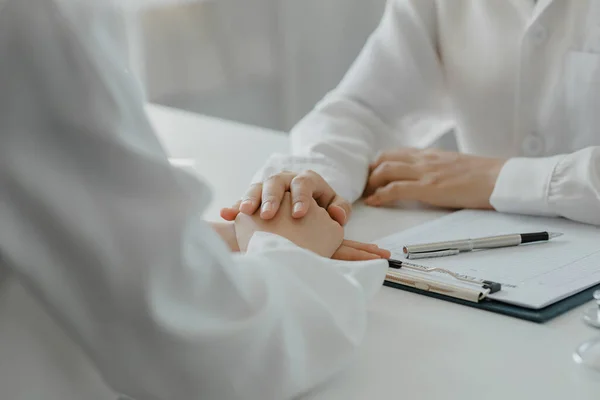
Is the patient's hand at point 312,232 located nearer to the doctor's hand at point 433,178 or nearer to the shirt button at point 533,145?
the doctor's hand at point 433,178

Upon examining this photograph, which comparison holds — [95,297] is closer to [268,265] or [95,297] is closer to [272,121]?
[268,265]

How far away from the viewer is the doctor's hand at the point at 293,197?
0.94 m

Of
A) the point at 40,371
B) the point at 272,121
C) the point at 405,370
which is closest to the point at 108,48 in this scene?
the point at 40,371

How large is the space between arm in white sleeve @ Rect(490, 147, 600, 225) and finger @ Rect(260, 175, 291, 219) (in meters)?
0.29

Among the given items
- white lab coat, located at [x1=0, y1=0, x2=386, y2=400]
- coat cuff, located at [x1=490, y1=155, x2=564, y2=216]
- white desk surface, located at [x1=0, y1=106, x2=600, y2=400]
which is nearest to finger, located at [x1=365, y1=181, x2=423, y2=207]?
coat cuff, located at [x1=490, y1=155, x2=564, y2=216]

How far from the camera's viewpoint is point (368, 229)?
108cm

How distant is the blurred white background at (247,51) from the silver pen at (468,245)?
1.50 meters

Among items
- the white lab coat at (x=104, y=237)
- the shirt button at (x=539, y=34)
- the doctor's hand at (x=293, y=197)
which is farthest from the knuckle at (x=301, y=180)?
the shirt button at (x=539, y=34)

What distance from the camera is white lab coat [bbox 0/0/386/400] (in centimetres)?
54

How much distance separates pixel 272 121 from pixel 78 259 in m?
2.32

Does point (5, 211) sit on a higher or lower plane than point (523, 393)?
higher

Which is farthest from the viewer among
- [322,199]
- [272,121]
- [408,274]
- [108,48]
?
[272,121]

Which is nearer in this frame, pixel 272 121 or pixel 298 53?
pixel 298 53

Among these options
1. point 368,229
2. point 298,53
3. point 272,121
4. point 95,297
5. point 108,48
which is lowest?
point 272,121
